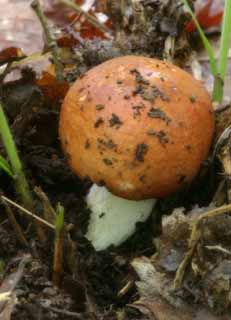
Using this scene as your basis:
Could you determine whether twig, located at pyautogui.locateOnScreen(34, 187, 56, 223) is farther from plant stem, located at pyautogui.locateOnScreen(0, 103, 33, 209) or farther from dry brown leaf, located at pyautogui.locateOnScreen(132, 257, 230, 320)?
dry brown leaf, located at pyautogui.locateOnScreen(132, 257, 230, 320)

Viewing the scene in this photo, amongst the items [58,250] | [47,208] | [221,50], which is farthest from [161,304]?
[221,50]

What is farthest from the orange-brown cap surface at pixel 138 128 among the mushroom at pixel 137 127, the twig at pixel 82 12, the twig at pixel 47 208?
the twig at pixel 82 12

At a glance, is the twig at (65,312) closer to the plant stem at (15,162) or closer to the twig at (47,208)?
the twig at (47,208)

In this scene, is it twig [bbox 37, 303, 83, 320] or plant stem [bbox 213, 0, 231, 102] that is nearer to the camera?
twig [bbox 37, 303, 83, 320]

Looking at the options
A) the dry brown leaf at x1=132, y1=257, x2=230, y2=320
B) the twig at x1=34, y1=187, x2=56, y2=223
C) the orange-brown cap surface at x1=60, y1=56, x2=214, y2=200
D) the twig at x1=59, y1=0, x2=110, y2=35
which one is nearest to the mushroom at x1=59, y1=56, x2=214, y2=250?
the orange-brown cap surface at x1=60, y1=56, x2=214, y2=200

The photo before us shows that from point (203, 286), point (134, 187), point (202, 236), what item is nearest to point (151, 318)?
point (203, 286)

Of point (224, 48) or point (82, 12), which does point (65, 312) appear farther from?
point (82, 12)

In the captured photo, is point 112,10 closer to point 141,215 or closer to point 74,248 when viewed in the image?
point 141,215
